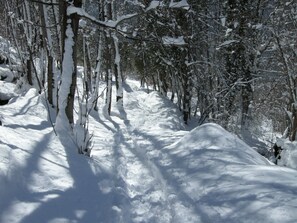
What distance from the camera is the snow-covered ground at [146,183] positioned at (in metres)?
3.63

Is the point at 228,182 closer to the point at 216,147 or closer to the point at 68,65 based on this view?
the point at 216,147

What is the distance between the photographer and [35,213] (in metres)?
3.62

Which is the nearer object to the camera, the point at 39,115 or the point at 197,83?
the point at 39,115

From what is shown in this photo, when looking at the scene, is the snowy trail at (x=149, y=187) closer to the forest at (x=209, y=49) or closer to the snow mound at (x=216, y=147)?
the snow mound at (x=216, y=147)

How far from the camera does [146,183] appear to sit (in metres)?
5.30

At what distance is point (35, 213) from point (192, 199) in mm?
1948

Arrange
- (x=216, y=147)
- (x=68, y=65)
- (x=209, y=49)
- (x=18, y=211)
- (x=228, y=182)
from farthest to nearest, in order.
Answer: (x=209, y=49) → (x=68, y=65) → (x=216, y=147) → (x=228, y=182) → (x=18, y=211)

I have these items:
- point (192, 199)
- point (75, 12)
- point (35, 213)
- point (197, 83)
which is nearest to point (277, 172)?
point (192, 199)

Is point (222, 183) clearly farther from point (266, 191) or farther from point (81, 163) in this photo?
point (81, 163)

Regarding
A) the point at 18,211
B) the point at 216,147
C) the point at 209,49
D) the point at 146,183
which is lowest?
the point at 146,183

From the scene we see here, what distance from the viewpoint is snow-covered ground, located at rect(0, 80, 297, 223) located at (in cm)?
363

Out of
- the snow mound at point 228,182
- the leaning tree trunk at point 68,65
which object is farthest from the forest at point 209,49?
the snow mound at point 228,182

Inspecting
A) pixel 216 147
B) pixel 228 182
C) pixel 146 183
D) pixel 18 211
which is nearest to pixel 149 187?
pixel 146 183

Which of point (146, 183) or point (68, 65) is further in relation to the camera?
point (68, 65)
